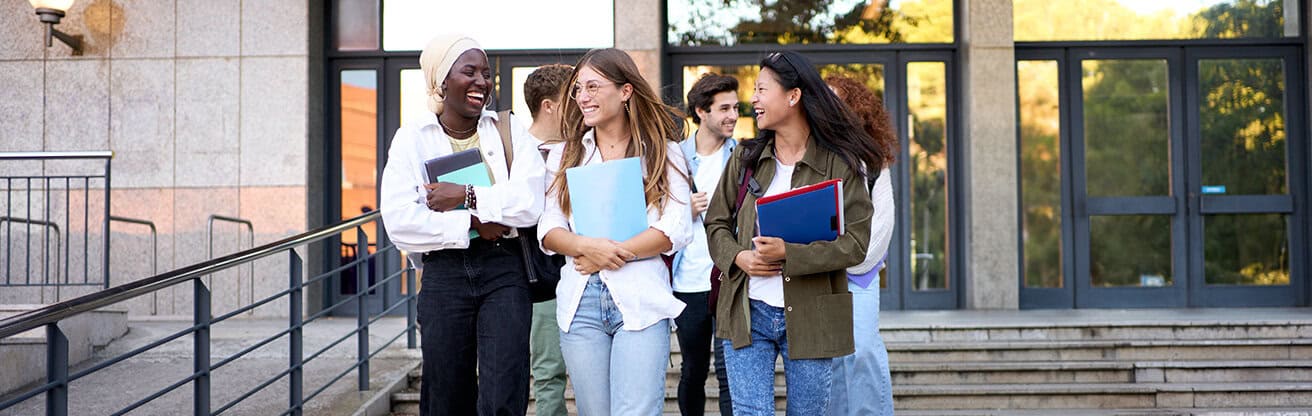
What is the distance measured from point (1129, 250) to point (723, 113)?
667 centimetres

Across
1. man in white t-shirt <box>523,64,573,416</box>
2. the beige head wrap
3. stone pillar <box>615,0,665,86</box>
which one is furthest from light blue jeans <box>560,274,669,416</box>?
stone pillar <box>615,0,665,86</box>

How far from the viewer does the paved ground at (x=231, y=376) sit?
6117 mm

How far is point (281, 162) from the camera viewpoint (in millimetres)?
9914

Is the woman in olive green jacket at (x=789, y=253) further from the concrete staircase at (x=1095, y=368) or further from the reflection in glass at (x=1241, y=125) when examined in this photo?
the reflection in glass at (x=1241, y=125)

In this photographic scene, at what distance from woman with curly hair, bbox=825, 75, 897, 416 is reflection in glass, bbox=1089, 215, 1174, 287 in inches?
256

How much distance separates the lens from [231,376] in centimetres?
683

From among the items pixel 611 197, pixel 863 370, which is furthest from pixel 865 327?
pixel 611 197

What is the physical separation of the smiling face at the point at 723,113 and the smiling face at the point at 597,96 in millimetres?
1419

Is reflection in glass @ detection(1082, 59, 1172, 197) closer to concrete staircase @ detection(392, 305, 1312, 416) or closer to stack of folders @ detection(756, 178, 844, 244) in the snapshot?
concrete staircase @ detection(392, 305, 1312, 416)

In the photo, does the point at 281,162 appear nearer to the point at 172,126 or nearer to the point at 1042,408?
the point at 172,126

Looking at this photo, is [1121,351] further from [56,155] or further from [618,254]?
[56,155]

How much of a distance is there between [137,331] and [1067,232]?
7593mm

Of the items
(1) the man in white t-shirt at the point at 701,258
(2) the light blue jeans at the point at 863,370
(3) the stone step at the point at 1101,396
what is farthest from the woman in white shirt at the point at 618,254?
(3) the stone step at the point at 1101,396

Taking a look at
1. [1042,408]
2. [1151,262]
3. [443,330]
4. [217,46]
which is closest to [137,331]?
[217,46]
